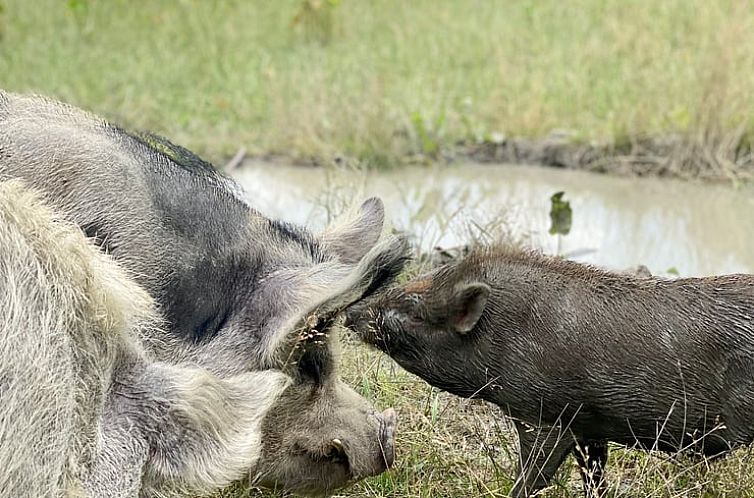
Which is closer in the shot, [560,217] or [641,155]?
[560,217]

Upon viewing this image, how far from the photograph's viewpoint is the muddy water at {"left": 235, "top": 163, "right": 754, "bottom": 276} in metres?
6.02

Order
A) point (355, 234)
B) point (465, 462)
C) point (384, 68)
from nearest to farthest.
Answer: point (355, 234) → point (465, 462) → point (384, 68)

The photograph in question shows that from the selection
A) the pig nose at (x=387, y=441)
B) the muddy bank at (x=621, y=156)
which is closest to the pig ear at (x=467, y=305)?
the pig nose at (x=387, y=441)

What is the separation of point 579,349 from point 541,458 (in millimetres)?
345

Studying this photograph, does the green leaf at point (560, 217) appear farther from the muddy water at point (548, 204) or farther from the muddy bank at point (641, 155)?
the muddy bank at point (641, 155)

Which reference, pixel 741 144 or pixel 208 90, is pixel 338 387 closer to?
pixel 741 144

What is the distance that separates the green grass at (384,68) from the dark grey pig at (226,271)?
426cm

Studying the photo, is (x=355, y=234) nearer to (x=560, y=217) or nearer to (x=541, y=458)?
(x=541, y=458)

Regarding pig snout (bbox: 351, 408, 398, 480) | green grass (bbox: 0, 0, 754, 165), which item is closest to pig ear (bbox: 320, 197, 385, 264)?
pig snout (bbox: 351, 408, 398, 480)

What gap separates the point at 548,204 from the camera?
6922 mm

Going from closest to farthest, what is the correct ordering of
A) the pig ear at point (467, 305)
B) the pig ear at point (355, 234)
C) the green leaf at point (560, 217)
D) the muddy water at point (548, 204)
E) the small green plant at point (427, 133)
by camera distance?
the pig ear at point (355, 234) → the pig ear at point (467, 305) → the green leaf at point (560, 217) → the muddy water at point (548, 204) → the small green plant at point (427, 133)

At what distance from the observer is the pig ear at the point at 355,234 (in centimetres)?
341

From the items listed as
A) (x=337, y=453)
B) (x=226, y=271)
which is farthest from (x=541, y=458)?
(x=226, y=271)

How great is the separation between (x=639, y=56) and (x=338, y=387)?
6.45 m
